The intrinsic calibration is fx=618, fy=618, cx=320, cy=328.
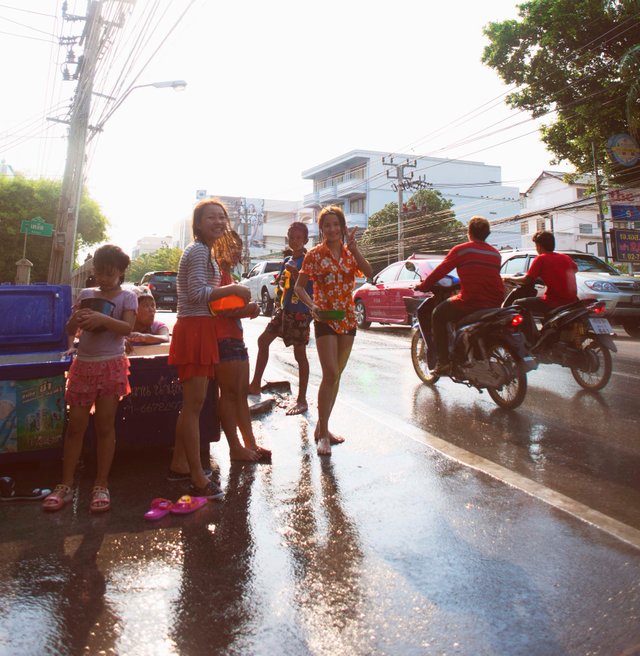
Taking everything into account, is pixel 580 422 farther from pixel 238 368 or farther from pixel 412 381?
pixel 238 368

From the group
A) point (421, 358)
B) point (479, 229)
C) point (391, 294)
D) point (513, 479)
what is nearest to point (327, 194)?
point (391, 294)

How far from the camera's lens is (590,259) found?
14.4 meters

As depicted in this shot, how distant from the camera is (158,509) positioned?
335 cm

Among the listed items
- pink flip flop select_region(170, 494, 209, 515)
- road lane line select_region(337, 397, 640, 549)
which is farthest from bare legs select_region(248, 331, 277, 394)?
pink flip flop select_region(170, 494, 209, 515)

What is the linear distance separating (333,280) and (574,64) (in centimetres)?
1932

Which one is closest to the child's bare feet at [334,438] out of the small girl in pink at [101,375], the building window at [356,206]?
the small girl in pink at [101,375]

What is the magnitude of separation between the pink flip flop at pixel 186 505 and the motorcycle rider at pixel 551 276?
463cm

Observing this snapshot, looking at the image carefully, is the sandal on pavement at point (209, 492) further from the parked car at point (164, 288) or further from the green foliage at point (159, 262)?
the green foliage at point (159, 262)

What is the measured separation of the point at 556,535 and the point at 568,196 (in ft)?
172

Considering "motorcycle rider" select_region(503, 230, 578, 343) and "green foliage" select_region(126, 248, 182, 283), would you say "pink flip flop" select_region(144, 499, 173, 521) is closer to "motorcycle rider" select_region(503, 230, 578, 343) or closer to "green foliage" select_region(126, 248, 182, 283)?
"motorcycle rider" select_region(503, 230, 578, 343)

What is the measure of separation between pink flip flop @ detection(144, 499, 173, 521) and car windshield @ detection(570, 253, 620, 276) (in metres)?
12.9

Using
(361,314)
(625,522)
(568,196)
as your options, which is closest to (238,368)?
(625,522)

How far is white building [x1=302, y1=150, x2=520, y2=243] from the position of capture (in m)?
58.2

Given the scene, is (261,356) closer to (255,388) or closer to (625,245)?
(255,388)
